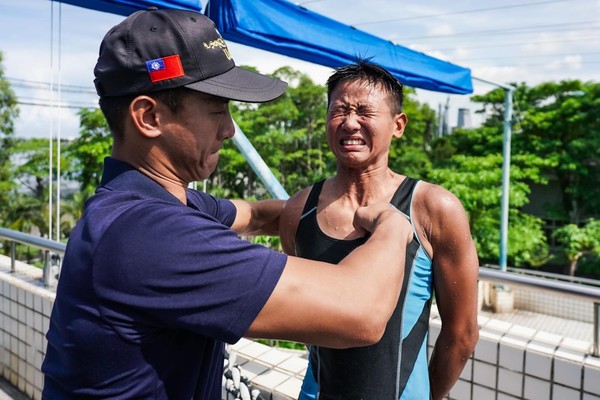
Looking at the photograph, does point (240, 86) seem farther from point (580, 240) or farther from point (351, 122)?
point (580, 240)

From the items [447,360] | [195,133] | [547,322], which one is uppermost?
Answer: [195,133]

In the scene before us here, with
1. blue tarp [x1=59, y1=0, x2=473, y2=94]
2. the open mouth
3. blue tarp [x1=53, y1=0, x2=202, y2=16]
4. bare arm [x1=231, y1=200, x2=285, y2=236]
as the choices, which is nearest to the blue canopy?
blue tarp [x1=59, y1=0, x2=473, y2=94]

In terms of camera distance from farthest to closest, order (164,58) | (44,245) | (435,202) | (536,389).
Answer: (44,245), (536,389), (435,202), (164,58)

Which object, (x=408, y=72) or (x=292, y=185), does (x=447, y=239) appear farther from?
(x=292, y=185)

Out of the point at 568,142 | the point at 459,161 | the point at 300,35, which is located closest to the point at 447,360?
the point at 300,35

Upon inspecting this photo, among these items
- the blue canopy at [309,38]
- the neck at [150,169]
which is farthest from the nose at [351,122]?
the neck at [150,169]

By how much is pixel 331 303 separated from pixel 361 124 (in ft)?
2.72

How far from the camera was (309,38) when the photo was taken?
2877 mm

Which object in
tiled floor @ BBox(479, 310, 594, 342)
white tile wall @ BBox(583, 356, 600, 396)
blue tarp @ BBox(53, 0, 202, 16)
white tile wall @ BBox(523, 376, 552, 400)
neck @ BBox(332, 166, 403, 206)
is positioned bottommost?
tiled floor @ BBox(479, 310, 594, 342)

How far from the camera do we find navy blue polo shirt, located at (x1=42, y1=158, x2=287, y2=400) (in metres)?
0.91

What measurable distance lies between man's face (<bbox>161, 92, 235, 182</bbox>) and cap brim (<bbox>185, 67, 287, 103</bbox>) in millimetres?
30

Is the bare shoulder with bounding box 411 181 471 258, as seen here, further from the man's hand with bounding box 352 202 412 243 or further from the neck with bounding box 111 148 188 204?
the neck with bounding box 111 148 188 204

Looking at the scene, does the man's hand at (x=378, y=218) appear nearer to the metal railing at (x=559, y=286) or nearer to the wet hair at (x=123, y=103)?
the wet hair at (x=123, y=103)

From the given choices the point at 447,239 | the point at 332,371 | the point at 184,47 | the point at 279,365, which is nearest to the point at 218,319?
the point at 184,47
